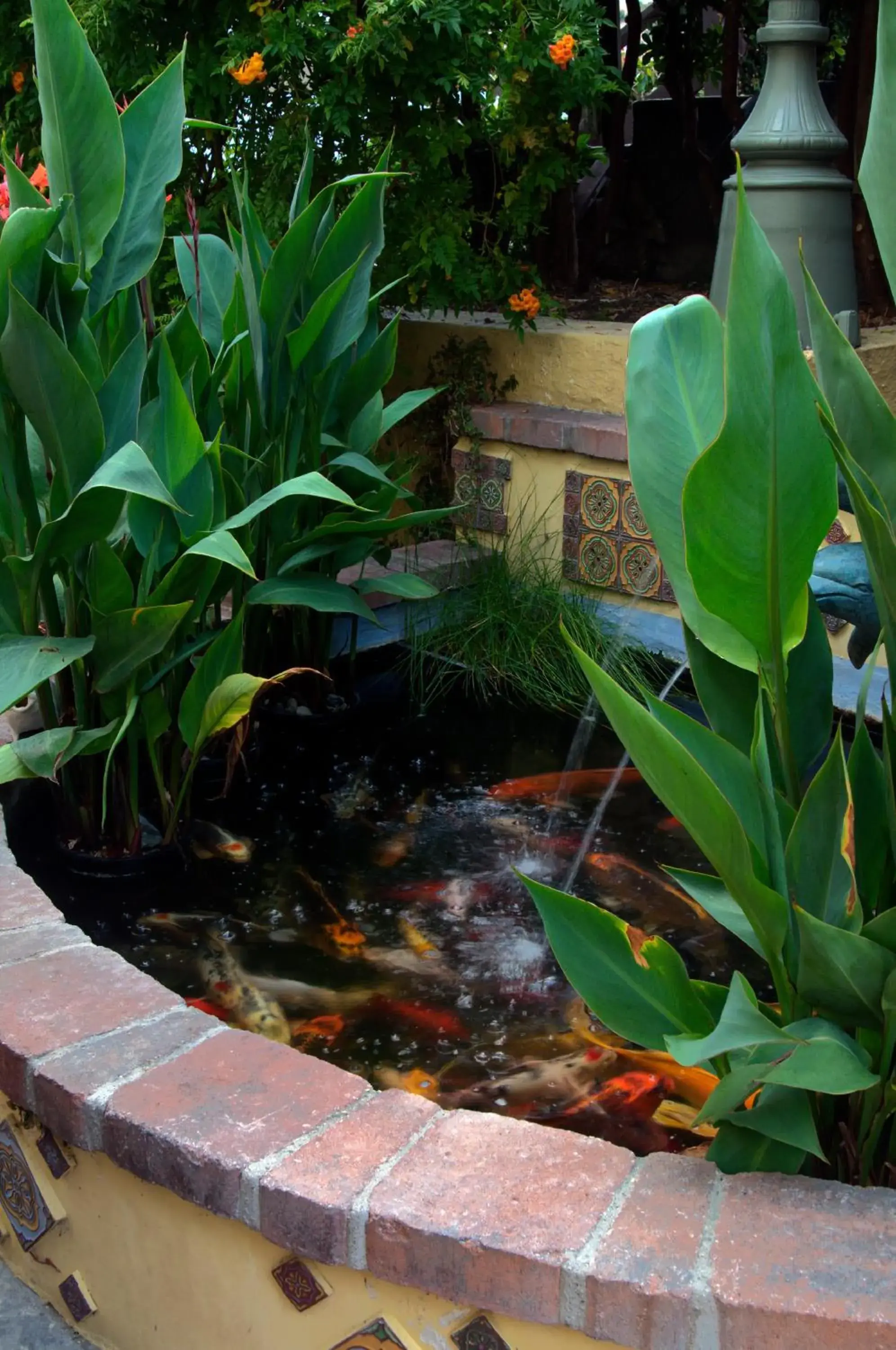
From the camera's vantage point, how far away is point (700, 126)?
5055 millimetres

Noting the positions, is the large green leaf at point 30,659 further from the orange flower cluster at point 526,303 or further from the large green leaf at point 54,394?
the orange flower cluster at point 526,303

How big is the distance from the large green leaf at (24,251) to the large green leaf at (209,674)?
0.57 meters

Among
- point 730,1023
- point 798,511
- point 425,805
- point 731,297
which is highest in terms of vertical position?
point 731,297

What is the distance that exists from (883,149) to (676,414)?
318mm

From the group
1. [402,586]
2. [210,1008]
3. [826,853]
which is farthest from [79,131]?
[826,853]

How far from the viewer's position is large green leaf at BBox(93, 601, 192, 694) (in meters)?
2.04

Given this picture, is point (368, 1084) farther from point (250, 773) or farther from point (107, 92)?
point (107, 92)

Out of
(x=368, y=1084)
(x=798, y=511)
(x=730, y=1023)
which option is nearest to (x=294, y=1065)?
(x=368, y=1084)

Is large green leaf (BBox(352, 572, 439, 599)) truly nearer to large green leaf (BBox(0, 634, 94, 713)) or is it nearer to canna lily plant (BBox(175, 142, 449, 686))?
canna lily plant (BBox(175, 142, 449, 686))

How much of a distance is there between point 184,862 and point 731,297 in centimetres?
156

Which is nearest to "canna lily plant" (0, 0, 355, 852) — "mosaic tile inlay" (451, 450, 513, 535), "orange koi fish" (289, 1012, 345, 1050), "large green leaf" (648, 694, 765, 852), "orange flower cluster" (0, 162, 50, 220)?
"orange flower cluster" (0, 162, 50, 220)

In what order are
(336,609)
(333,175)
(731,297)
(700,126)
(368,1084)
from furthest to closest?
(700,126), (333,175), (336,609), (368,1084), (731,297)

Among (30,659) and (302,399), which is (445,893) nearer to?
(30,659)

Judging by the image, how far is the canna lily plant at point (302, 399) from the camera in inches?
97.6
